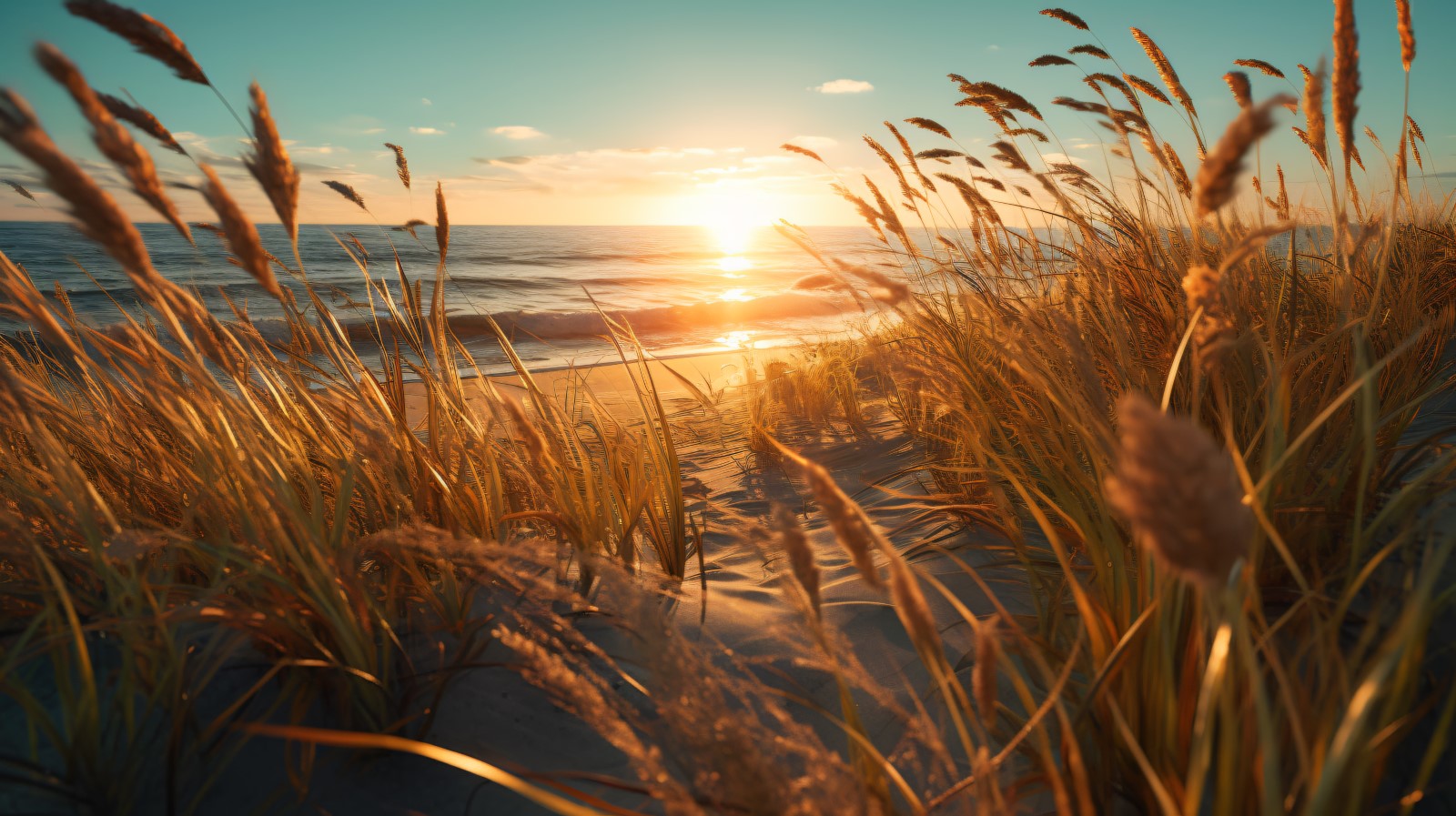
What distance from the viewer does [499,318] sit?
39.8 ft

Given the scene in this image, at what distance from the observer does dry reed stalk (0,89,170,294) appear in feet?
2.56

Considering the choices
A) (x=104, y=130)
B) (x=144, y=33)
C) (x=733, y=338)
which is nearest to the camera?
(x=104, y=130)

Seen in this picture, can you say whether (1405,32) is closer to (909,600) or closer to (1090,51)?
(1090,51)

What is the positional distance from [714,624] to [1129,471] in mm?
1252

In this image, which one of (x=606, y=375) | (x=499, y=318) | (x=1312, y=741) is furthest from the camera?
(x=499, y=318)

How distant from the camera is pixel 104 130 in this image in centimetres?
92

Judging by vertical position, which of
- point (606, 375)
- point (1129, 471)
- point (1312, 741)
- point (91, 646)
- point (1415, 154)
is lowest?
point (606, 375)

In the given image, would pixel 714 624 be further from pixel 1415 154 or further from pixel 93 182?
pixel 1415 154

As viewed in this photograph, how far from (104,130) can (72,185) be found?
0.17 m

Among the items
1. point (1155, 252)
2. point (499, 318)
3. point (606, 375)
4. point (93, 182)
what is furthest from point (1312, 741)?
point (499, 318)

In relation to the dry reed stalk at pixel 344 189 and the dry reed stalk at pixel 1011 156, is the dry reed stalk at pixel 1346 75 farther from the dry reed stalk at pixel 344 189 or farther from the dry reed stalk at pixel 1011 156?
the dry reed stalk at pixel 344 189

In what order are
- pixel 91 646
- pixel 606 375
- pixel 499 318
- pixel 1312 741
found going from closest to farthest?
pixel 1312 741 < pixel 91 646 < pixel 606 375 < pixel 499 318

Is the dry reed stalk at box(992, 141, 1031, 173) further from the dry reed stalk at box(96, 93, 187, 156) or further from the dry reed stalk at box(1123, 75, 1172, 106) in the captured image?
the dry reed stalk at box(96, 93, 187, 156)

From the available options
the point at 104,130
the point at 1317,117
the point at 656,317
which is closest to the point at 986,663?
the point at 104,130
